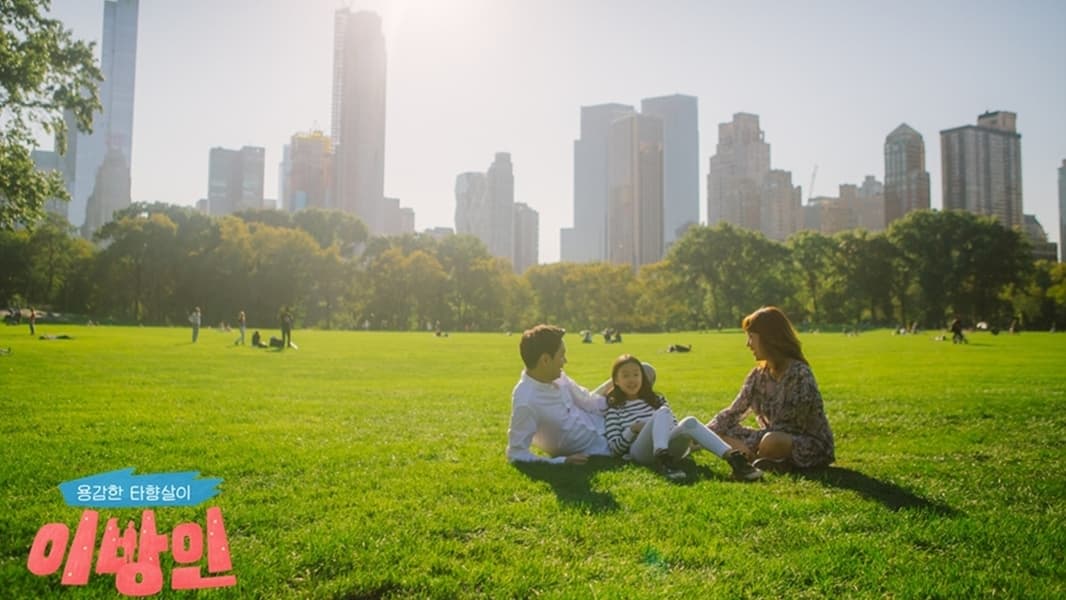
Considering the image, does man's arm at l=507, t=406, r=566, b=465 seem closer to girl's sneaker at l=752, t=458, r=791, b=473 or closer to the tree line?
girl's sneaker at l=752, t=458, r=791, b=473

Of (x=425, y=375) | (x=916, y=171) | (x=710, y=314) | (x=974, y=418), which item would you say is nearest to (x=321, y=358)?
(x=425, y=375)

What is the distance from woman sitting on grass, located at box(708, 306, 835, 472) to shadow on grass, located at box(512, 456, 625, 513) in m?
1.58

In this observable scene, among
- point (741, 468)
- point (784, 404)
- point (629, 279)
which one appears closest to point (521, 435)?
point (741, 468)

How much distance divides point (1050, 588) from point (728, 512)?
83.7 inches

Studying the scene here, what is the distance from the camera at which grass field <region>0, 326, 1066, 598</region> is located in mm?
4219

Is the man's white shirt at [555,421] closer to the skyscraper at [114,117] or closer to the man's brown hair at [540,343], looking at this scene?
the man's brown hair at [540,343]

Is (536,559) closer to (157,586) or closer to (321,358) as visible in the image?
(157,586)

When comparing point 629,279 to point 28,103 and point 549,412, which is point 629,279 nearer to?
point 28,103

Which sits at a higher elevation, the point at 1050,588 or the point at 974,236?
the point at 974,236

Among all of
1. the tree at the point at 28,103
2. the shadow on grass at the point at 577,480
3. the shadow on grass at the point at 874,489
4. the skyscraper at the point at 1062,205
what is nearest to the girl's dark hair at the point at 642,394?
the shadow on grass at the point at 577,480

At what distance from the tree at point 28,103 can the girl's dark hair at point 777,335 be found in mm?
16759

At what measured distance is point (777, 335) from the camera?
7.69 m

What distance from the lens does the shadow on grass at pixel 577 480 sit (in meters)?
5.99

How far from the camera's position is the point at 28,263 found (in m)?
17.3
